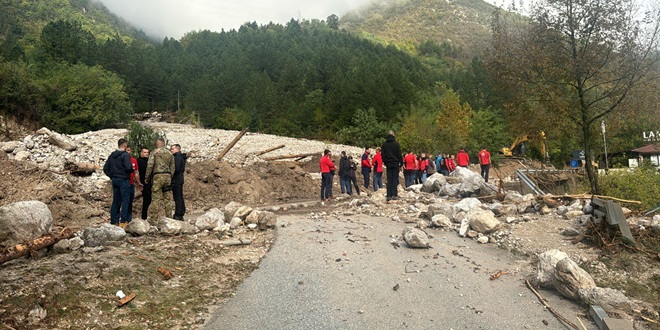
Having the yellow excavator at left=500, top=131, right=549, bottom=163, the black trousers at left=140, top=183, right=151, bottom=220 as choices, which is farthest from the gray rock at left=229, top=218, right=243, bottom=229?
the yellow excavator at left=500, top=131, right=549, bottom=163

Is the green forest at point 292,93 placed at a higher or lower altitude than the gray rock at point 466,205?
higher

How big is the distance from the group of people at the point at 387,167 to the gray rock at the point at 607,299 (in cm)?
781

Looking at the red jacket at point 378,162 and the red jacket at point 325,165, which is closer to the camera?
the red jacket at point 325,165

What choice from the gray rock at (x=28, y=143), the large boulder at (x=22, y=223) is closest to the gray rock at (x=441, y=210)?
the large boulder at (x=22, y=223)

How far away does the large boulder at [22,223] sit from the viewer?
6.74 m

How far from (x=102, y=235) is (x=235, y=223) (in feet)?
9.72

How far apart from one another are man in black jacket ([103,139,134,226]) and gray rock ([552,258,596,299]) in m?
8.14

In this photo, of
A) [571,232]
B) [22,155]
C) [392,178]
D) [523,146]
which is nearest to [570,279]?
[571,232]

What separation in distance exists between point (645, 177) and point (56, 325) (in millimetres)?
14894

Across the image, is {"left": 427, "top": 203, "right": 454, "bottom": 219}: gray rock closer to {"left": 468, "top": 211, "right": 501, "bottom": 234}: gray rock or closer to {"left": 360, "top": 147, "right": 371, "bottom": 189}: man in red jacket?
{"left": 468, "top": 211, "right": 501, "bottom": 234}: gray rock

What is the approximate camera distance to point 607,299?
17.1 ft

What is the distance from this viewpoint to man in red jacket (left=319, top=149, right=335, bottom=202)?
48.6 ft

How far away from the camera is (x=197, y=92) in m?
67.7

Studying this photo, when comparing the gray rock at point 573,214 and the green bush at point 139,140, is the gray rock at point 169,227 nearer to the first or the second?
the gray rock at point 573,214
